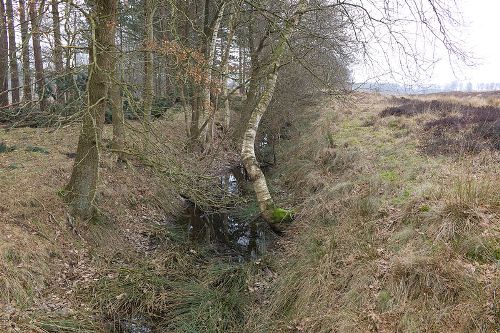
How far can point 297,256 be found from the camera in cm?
652

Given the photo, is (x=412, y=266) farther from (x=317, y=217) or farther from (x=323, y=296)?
(x=317, y=217)

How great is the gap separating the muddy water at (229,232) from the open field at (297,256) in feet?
1.43

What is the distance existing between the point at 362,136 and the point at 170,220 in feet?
22.6

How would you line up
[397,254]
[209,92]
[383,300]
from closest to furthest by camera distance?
1. [383,300]
2. [397,254]
3. [209,92]

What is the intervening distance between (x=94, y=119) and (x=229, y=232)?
4.08 m

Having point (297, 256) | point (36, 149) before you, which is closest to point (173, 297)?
point (297, 256)

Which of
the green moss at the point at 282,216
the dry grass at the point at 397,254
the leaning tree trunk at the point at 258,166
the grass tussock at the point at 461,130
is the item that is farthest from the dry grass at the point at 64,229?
the grass tussock at the point at 461,130

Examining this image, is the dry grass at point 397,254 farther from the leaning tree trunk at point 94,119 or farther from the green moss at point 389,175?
the leaning tree trunk at point 94,119

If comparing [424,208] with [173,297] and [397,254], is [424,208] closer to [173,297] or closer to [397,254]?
[397,254]

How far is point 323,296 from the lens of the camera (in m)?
4.97

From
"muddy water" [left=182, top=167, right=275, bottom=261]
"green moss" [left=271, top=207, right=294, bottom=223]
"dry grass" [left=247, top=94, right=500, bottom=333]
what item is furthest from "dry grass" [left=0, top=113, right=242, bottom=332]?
"dry grass" [left=247, top=94, right=500, bottom=333]

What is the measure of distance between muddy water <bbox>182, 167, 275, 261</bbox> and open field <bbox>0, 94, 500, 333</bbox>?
17.2 inches

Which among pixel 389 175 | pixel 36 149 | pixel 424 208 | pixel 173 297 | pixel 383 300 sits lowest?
pixel 173 297

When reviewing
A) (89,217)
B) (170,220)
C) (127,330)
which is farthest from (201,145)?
(127,330)
